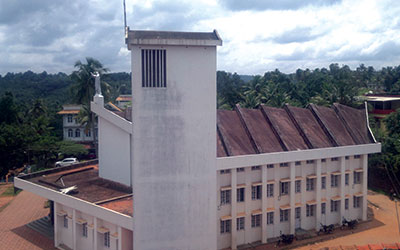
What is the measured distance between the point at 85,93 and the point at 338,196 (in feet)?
93.4

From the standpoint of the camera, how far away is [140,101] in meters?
16.5

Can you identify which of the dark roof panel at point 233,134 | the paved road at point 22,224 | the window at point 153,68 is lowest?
the paved road at point 22,224

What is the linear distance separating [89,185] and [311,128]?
14.9m

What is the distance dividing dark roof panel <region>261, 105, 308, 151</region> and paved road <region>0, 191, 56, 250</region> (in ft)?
49.6

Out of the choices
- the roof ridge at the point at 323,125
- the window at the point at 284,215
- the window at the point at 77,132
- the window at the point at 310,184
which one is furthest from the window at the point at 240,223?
the window at the point at 77,132

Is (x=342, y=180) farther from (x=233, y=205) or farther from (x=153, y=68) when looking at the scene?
(x=153, y=68)

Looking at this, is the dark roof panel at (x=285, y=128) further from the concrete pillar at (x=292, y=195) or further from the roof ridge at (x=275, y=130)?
the concrete pillar at (x=292, y=195)

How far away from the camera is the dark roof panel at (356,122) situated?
24297 millimetres

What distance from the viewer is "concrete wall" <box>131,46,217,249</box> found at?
16.6 metres

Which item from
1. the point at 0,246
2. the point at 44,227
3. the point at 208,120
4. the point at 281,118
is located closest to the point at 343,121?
the point at 281,118

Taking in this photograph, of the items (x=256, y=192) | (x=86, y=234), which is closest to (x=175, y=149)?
(x=256, y=192)

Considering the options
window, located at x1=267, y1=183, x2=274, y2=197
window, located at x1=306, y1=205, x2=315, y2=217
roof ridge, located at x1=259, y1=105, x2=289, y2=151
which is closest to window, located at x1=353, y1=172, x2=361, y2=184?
window, located at x1=306, y1=205, x2=315, y2=217

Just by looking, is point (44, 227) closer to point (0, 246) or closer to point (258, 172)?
point (0, 246)

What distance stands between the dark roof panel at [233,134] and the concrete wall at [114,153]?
5956 mm
